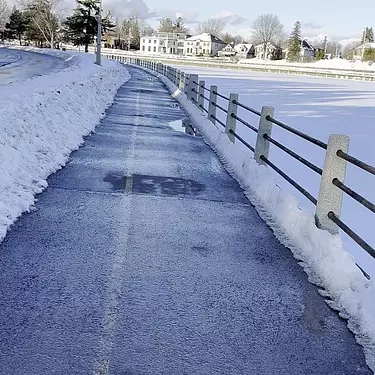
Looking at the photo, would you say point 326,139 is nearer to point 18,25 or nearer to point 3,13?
point 18,25

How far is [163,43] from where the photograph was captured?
594ft

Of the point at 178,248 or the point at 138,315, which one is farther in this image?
the point at 178,248

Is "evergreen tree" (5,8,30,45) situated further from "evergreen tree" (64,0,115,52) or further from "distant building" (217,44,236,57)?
"distant building" (217,44,236,57)

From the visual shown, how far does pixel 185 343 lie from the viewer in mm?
3721

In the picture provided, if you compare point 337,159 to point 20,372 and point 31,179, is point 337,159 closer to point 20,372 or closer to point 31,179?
point 20,372

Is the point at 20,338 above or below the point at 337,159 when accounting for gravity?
below

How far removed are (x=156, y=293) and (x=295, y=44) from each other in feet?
507

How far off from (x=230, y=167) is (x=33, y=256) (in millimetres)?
5688

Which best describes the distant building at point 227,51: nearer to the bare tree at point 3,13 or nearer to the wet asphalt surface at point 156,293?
the bare tree at point 3,13

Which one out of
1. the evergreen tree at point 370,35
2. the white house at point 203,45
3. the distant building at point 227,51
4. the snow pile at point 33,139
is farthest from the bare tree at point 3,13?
the snow pile at point 33,139

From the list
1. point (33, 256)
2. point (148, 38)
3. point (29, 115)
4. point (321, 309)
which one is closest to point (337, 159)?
point (321, 309)

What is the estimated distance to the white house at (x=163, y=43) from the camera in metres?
180

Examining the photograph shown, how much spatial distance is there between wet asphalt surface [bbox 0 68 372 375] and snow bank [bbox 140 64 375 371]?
118 mm

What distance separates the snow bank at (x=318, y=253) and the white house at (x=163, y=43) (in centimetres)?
17468
